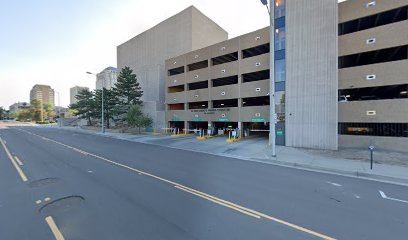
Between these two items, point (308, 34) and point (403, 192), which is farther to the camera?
point (308, 34)

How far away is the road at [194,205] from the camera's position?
13.0 ft

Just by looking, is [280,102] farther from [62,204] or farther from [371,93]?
[62,204]

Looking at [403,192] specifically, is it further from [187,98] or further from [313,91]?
[187,98]

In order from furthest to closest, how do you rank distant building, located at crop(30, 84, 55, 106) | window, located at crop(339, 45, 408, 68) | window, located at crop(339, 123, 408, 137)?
distant building, located at crop(30, 84, 55, 106), window, located at crop(339, 45, 408, 68), window, located at crop(339, 123, 408, 137)

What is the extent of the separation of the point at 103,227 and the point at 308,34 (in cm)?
1937

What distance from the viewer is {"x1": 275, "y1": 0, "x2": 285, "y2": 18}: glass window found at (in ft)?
57.3

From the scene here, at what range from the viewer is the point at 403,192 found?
252 inches

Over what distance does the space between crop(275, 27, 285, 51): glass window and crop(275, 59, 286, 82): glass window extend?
1373 mm

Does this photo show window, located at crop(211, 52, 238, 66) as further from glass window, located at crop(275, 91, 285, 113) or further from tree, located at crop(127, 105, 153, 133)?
tree, located at crop(127, 105, 153, 133)

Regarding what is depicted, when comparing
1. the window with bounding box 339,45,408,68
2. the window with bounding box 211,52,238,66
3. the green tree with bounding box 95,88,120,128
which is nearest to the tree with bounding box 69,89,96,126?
the green tree with bounding box 95,88,120,128

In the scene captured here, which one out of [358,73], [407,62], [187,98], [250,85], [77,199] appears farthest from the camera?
[187,98]

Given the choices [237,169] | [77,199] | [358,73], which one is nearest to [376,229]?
[237,169]

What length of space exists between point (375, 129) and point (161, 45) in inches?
1468

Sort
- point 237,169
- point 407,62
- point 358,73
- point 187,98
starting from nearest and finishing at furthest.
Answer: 1. point 237,169
2. point 407,62
3. point 358,73
4. point 187,98
